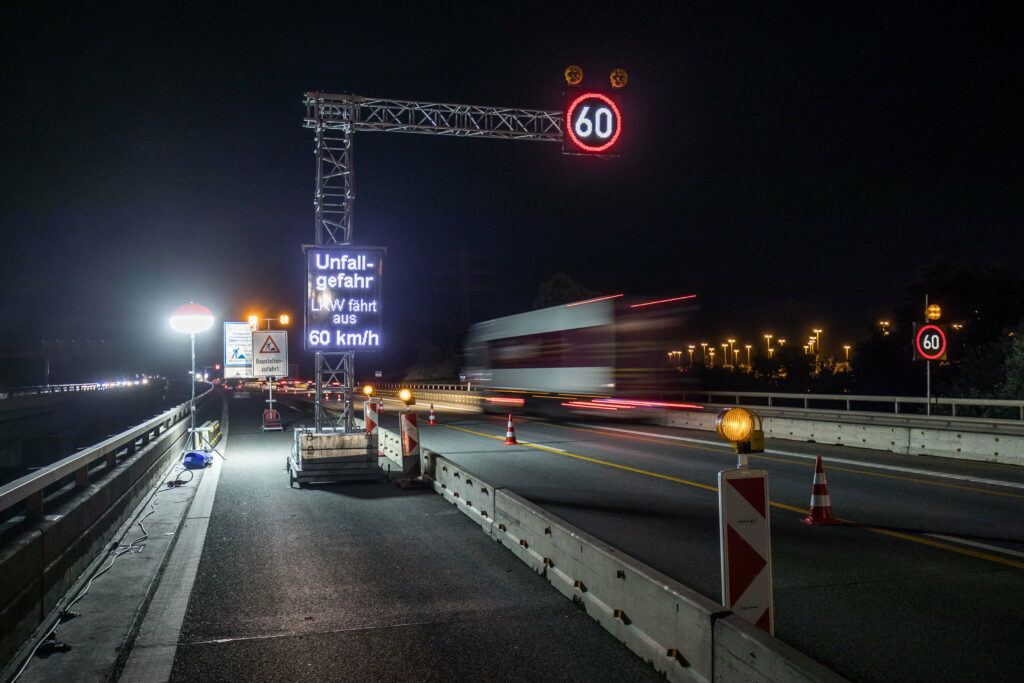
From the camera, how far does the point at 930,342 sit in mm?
18812

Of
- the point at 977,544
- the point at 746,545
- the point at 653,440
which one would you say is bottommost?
the point at 653,440

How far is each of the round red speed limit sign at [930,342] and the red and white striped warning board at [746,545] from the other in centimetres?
→ 1625

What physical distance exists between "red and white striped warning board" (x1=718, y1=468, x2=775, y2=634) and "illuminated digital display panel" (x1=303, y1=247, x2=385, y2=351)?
11.6 metres

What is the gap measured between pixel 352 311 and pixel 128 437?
536 cm

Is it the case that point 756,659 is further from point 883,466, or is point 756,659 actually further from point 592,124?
point 883,466

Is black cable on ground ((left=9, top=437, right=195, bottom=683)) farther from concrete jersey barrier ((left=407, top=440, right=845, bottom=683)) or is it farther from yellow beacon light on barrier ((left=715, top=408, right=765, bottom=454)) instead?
yellow beacon light on barrier ((left=715, top=408, right=765, bottom=454))

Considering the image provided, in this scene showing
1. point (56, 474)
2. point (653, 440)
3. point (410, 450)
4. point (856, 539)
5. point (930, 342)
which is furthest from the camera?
point (653, 440)

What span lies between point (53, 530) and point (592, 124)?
1056 centimetres

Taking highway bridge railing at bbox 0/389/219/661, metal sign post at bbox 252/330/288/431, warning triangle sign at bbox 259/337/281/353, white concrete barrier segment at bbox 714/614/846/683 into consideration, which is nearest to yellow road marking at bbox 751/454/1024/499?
white concrete barrier segment at bbox 714/614/846/683

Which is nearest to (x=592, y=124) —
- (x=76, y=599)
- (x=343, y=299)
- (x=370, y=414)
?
(x=343, y=299)

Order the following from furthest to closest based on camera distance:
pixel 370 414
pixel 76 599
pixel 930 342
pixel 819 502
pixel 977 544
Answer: pixel 930 342 → pixel 370 414 → pixel 819 502 → pixel 977 544 → pixel 76 599

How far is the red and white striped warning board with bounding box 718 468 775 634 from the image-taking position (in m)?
4.63

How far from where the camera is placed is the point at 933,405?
2905 centimetres

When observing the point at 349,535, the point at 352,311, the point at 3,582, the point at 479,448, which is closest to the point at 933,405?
the point at 479,448
